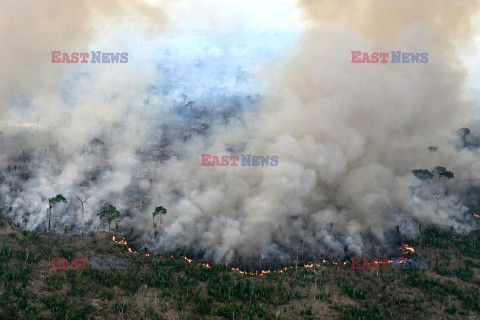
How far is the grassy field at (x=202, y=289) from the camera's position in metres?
69.9

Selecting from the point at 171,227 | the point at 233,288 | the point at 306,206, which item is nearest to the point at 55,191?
the point at 171,227

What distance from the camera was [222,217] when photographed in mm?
97000

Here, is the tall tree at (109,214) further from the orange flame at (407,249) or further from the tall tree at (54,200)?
the orange flame at (407,249)

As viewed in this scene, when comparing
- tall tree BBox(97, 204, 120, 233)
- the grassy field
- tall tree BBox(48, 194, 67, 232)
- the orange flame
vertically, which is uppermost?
tall tree BBox(48, 194, 67, 232)

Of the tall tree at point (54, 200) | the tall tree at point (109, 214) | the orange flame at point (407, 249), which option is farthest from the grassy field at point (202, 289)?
the tall tree at point (54, 200)

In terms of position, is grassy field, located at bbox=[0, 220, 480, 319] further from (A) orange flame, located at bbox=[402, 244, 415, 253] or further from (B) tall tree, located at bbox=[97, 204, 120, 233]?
(B) tall tree, located at bbox=[97, 204, 120, 233]

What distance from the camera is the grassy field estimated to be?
6994 centimetres

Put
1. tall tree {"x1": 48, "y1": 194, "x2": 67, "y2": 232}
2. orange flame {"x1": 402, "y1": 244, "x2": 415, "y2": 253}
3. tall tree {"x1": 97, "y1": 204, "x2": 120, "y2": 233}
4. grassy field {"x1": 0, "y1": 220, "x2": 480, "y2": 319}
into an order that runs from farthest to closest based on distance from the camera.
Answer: orange flame {"x1": 402, "y1": 244, "x2": 415, "y2": 253} < tall tree {"x1": 48, "y1": 194, "x2": 67, "y2": 232} < tall tree {"x1": 97, "y1": 204, "x2": 120, "y2": 233} < grassy field {"x1": 0, "y1": 220, "x2": 480, "y2": 319}

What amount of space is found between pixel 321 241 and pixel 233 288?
2959 cm

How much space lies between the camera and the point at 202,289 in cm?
7631

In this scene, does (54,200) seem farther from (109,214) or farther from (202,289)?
(202,289)

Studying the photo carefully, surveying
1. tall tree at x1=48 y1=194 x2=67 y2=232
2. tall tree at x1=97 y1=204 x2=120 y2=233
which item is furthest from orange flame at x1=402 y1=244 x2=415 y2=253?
tall tree at x1=48 y1=194 x2=67 y2=232

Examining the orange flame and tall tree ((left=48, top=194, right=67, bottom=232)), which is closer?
tall tree ((left=48, top=194, right=67, bottom=232))

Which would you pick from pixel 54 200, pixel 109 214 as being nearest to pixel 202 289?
pixel 109 214
